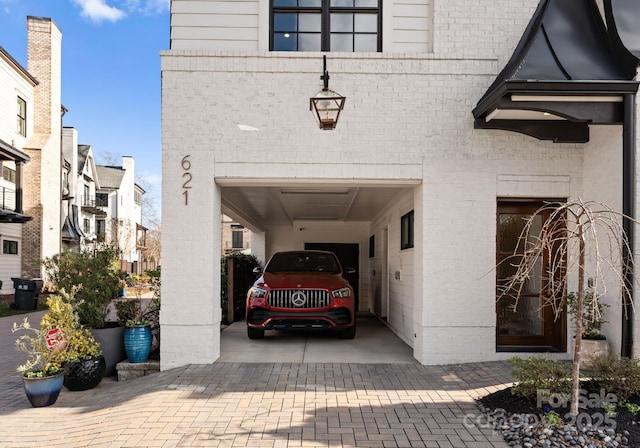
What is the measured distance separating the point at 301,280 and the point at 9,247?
16.1 m

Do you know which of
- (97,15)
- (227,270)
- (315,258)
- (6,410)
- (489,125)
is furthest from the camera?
(97,15)

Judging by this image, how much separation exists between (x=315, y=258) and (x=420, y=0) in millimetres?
4863

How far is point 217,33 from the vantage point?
6.47 metres

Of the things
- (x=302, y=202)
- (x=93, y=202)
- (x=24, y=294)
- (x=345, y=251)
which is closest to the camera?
(x=302, y=202)

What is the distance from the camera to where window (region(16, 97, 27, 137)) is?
63.4ft

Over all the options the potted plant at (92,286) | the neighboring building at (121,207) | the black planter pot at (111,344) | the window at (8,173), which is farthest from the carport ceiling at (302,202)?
the neighboring building at (121,207)

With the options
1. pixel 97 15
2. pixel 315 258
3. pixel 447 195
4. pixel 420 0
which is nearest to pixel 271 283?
pixel 315 258

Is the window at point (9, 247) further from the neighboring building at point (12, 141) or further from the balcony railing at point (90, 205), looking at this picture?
the balcony railing at point (90, 205)

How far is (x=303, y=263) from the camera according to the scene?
895cm

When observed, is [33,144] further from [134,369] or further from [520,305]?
[520,305]

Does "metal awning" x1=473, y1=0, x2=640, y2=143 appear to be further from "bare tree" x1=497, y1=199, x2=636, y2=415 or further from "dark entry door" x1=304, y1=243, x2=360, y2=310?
"dark entry door" x1=304, y1=243, x2=360, y2=310

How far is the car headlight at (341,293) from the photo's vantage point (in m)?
7.67

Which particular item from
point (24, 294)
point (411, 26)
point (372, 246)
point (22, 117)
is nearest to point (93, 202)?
point (22, 117)

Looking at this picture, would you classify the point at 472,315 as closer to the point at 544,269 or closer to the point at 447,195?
the point at 544,269
